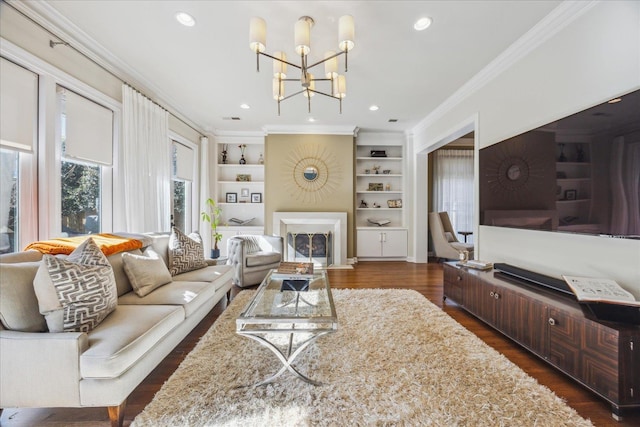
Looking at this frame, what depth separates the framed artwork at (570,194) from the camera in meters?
1.86

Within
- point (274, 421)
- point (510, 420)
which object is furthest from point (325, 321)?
point (510, 420)

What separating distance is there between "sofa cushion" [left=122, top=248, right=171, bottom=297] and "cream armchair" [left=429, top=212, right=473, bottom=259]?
488cm

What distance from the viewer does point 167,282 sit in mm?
2330

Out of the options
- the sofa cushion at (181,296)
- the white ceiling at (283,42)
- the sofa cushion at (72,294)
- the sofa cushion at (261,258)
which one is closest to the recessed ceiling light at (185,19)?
the white ceiling at (283,42)

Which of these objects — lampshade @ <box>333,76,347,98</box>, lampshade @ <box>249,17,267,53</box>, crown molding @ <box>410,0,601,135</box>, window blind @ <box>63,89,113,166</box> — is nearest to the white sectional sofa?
window blind @ <box>63,89,113,166</box>

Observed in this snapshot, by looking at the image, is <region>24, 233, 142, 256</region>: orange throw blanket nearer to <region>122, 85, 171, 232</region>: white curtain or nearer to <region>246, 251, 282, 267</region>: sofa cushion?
<region>122, 85, 171, 232</region>: white curtain

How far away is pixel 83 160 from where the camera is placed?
99.7 inches

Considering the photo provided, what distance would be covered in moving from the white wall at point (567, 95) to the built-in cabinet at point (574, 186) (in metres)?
0.18

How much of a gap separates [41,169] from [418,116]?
4.97 meters

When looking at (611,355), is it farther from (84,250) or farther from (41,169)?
(41,169)

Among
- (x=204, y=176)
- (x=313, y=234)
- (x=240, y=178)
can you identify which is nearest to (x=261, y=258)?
(x=313, y=234)

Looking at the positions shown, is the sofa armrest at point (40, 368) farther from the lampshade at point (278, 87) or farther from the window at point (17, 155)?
the lampshade at point (278, 87)

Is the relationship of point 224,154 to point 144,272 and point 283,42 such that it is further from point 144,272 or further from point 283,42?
point 144,272

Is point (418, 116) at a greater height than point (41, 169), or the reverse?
point (418, 116)
